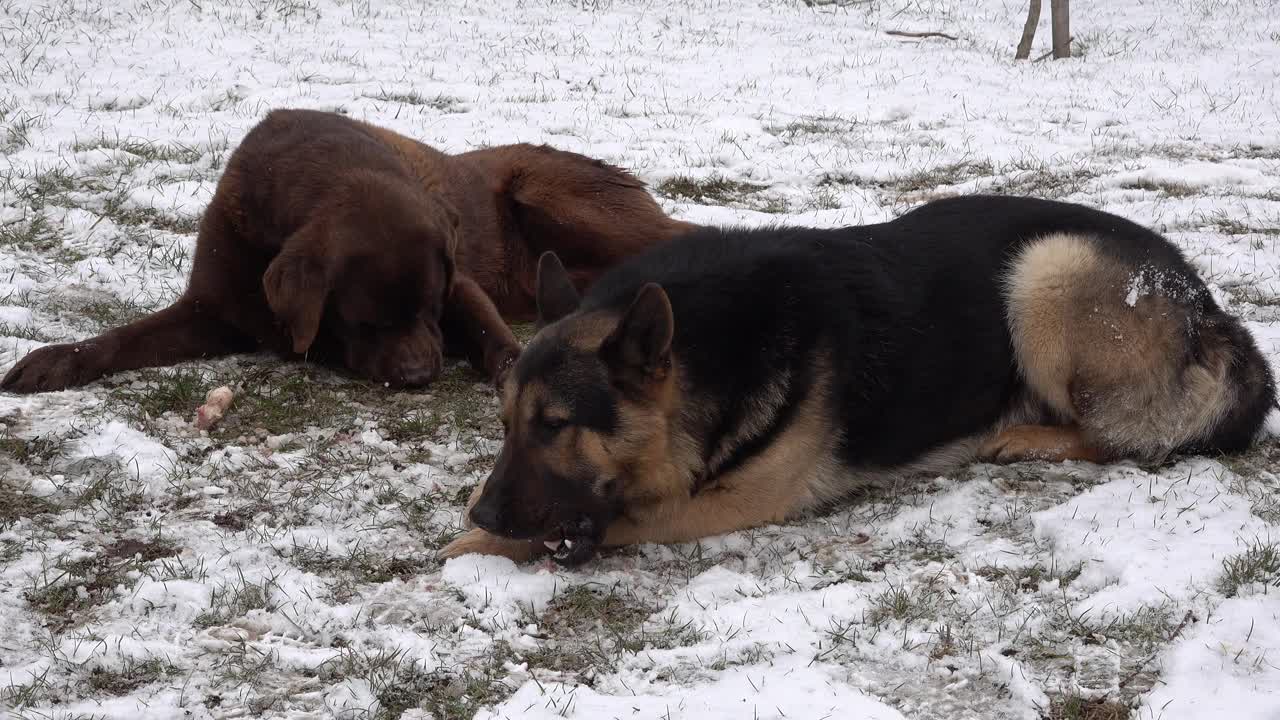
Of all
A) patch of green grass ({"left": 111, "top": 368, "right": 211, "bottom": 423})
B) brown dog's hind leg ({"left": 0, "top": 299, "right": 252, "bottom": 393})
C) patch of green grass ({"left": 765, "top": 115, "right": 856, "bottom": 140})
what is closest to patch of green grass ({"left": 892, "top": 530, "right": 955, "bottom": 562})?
patch of green grass ({"left": 111, "top": 368, "right": 211, "bottom": 423})

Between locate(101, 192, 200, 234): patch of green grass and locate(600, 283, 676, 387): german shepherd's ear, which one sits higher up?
locate(600, 283, 676, 387): german shepherd's ear

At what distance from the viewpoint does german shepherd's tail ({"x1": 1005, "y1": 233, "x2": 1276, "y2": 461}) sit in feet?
15.4

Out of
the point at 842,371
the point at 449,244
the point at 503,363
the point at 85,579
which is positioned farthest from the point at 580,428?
the point at 449,244

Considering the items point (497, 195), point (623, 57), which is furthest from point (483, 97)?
point (497, 195)

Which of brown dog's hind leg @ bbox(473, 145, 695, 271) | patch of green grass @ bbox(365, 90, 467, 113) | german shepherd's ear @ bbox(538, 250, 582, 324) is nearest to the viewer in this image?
german shepherd's ear @ bbox(538, 250, 582, 324)

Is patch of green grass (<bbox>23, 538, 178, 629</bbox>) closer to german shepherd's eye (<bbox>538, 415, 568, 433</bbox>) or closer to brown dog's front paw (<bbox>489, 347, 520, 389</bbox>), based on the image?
german shepherd's eye (<bbox>538, 415, 568, 433</bbox>)

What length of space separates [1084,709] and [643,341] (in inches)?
71.7

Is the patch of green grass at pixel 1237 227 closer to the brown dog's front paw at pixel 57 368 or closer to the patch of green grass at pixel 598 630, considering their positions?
the patch of green grass at pixel 598 630

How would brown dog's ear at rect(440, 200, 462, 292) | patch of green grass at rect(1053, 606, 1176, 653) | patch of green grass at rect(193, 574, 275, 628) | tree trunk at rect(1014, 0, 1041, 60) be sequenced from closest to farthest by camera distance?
patch of green grass at rect(1053, 606, 1176, 653)
patch of green grass at rect(193, 574, 275, 628)
brown dog's ear at rect(440, 200, 462, 292)
tree trunk at rect(1014, 0, 1041, 60)

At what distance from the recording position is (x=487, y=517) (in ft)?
12.5

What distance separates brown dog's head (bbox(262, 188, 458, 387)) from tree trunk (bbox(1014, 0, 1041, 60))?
46.2 feet

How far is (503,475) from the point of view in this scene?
3889 mm

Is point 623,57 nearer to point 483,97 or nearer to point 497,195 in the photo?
point 483,97

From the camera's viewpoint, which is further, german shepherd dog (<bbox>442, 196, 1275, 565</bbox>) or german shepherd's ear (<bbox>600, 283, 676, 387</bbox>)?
german shepherd dog (<bbox>442, 196, 1275, 565</bbox>)
